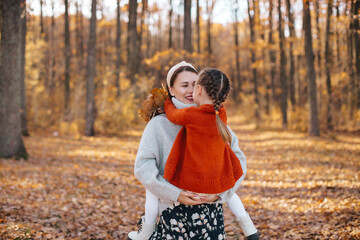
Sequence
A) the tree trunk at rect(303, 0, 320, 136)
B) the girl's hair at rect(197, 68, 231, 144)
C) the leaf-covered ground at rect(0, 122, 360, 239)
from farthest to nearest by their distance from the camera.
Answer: the tree trunk at rect(303, 0, 320, 136) < the leaf-covered ground at rect(0, 122, 360, 239) < the girl's hair at rect(197, 68, 231, 144)

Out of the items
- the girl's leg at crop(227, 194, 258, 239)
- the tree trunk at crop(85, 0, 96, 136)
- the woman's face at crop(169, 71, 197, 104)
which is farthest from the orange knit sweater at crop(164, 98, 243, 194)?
the tree trunk at crop(85, 0, 96, 136)

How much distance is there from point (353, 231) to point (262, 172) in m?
4.48

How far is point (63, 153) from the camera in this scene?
10250 millimetres

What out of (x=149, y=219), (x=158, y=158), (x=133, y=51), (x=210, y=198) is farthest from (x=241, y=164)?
(x=133, y=51)

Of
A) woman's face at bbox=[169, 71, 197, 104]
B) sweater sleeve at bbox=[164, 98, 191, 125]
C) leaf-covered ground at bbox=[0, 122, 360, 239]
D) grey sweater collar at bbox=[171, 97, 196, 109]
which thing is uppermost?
woman's face at bbox=[169, 71, 197, 104]

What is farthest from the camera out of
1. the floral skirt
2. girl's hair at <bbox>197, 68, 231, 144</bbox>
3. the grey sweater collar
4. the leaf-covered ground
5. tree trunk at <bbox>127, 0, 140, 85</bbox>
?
tree trunk at <bbox>127, 0, 140, 85</bbox>

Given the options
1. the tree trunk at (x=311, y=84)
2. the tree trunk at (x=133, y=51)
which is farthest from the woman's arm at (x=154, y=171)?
the tree trunk at (x=133, y=51)

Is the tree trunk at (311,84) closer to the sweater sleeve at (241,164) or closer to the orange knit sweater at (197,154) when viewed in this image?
the sweater sleeve at (241,164)

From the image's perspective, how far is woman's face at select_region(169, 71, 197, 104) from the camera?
2.34 metres

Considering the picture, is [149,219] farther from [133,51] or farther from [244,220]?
[133,51]

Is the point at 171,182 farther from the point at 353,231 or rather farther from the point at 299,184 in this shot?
the point at 299,184

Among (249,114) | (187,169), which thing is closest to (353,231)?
(187,169)

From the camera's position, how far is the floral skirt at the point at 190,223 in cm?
216

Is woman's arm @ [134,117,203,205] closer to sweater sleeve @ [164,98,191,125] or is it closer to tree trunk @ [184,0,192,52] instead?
sweater sleeve @ [164,98,191,125]
